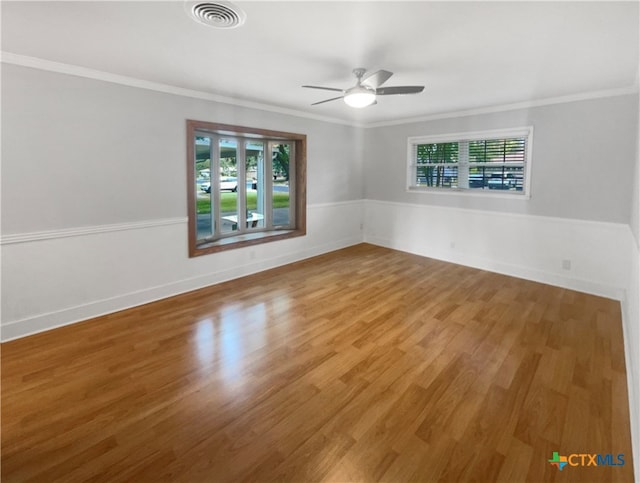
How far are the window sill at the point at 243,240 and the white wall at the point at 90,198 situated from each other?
104 mm

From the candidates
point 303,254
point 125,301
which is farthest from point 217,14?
point 303,254

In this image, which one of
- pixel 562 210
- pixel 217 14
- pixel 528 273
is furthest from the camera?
pixel 528 273

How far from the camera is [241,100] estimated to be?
4324mm

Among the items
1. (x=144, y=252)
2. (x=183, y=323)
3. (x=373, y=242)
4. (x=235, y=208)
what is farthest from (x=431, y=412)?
(x=373, y=242)

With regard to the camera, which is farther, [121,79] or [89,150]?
[121,79]

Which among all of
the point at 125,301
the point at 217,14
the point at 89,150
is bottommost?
the point at 125,301

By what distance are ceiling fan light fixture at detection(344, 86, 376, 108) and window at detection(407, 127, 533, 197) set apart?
8.77 feet

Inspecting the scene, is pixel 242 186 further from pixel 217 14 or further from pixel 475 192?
pixel 475 192

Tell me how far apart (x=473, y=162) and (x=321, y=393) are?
14.4ft

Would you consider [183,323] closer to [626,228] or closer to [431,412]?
[431,412]

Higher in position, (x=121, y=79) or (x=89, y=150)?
(x=121, y=79)

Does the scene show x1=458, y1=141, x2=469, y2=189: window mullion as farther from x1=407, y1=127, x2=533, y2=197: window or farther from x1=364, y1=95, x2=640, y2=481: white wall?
x1=364, y1=95, x2=640, y2=481: white wall

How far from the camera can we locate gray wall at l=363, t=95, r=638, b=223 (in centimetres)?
371

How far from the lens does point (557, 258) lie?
14.2 ft
